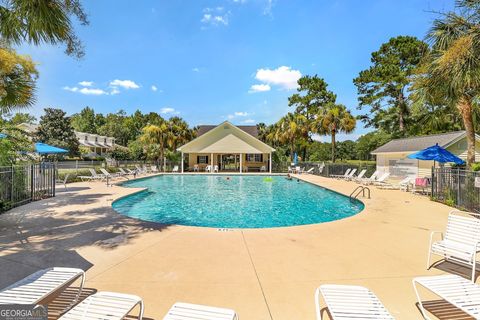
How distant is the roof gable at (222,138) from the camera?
29.3 metres

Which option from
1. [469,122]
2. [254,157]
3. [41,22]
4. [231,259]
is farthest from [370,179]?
[41,22]

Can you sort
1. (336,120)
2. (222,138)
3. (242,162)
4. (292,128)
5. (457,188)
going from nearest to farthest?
(457,188), (336,120), (222,138), (292,128), (242,162)

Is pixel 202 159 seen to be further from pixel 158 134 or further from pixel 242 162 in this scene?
pixel 158 134

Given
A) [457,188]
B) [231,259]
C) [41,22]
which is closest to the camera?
[231,259]

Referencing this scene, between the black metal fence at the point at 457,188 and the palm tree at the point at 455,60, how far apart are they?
0.97 m

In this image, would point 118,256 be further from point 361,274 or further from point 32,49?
point 32,49

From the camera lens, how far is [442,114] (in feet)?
80.1

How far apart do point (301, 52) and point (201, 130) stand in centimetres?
1858

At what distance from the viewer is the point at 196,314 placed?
2.33 metres

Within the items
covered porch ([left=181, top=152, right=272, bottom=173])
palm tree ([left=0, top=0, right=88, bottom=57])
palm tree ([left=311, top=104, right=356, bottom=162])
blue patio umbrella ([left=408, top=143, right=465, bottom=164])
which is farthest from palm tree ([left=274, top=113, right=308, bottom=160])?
palm tree ([left=0, top=0, right=88, bottom=57])

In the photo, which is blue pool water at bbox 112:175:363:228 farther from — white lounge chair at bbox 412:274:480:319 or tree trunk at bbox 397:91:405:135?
tree trunk at bbox 397:91:405:135

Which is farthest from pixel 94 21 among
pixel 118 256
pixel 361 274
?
pixel 361 274

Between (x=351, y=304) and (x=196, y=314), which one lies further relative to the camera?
(x=351, y=304)

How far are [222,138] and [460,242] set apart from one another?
2661 cm
